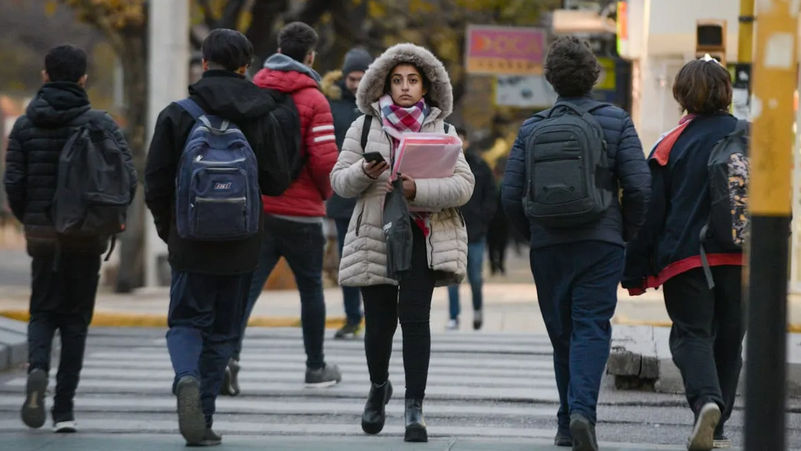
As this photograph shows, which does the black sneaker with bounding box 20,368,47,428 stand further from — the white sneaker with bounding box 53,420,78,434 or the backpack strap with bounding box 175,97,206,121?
the backpack strap with bounding box 175,97,206,121

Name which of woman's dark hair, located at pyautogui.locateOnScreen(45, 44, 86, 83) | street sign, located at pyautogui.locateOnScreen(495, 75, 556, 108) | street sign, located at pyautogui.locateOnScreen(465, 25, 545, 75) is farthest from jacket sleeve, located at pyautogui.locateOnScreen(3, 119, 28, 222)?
street sign, located at pyautogui.locateOnScreen(495, 75, 556, 108)

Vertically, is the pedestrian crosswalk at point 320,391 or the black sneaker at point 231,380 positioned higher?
the black sneaker at point 231,380

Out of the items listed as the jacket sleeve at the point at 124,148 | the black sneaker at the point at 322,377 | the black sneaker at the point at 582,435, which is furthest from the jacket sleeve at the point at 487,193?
the black sneaker at the point at 582,435

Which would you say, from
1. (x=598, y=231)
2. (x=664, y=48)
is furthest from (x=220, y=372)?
(x=664, y=48)

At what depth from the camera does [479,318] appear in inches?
556

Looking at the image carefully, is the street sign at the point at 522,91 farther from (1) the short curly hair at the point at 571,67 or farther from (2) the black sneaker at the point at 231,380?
(1) the short curly hair at the point at 571,67

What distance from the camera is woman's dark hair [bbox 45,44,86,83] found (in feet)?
25.6

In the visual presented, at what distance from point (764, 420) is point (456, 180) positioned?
110 inches

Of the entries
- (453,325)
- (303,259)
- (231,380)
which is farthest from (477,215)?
(231,380)

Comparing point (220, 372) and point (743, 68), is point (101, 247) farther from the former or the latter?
point (743, 68)

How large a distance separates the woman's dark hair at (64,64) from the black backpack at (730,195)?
125 inches

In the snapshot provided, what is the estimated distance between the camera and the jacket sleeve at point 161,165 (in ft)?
22.8

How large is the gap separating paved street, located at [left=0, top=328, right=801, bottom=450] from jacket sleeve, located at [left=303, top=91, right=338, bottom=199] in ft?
4.23

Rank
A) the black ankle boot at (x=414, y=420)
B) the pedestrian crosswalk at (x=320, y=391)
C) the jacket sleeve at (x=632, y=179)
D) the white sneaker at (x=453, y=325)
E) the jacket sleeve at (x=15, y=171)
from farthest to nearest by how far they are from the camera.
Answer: the white sneaker at (x=453, y=325)
the pedestrian crosswalk at (x=320, y=391)
the jacket sleeve at (x=15, y=171)
the black ankle boot at (x=414, y=420)
the jacket sleeve at (x=632, y=179)
